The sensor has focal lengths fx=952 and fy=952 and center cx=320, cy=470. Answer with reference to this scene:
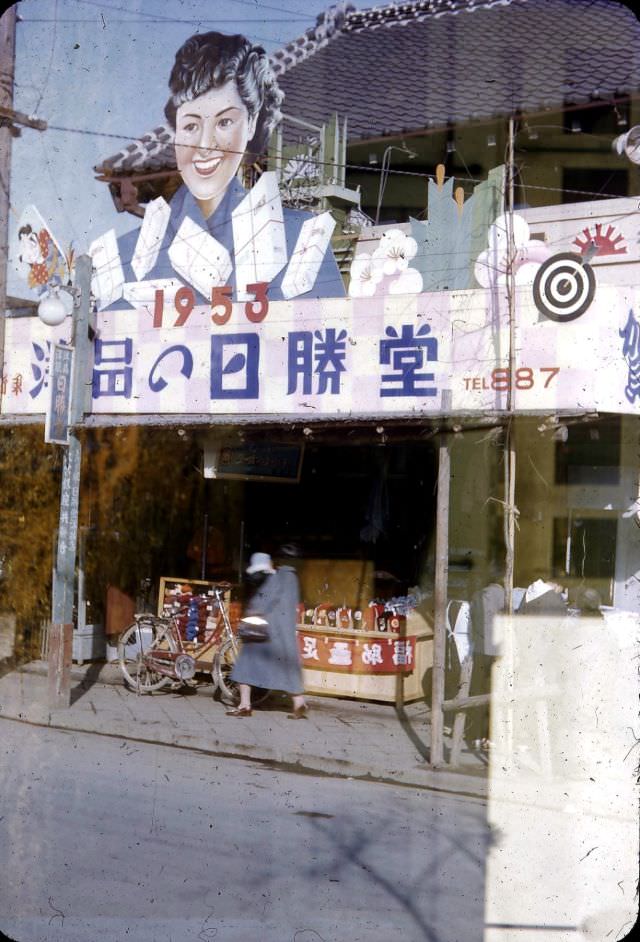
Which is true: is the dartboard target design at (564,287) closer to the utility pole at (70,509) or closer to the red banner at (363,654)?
the red banner at (363,654)

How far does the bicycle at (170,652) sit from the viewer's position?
9727 millimetres

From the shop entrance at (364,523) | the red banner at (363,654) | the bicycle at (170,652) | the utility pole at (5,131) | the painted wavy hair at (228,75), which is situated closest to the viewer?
the utility pole at (5,131)

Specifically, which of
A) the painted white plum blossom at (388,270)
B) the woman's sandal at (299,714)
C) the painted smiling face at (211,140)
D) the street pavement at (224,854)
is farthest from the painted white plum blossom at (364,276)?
the street pavement at (224,854)

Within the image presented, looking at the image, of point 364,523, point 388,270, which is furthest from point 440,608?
point 388,270

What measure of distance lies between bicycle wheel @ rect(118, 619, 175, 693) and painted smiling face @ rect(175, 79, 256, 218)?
174 inches

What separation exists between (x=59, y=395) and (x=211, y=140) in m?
2.97

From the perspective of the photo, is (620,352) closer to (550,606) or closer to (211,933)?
(550,606)

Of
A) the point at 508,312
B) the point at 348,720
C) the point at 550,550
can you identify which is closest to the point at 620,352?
the point at 508,312

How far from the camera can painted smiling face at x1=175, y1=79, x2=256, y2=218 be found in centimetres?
916

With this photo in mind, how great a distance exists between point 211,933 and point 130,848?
4.16ft

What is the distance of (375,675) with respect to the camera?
9656mm

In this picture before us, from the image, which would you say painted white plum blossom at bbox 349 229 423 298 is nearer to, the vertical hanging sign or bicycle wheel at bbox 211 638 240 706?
the vertical hanging sign

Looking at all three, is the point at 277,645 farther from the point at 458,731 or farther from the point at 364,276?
the point at 364,276

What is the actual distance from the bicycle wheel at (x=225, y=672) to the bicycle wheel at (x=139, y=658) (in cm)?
61
